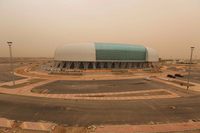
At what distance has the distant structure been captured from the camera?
250 feet

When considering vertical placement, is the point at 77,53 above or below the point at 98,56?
above

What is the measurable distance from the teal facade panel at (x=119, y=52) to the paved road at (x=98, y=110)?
2136 inches

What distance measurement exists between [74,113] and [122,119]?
5.94 metres

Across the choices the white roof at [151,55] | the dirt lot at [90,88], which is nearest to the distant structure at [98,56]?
the white roof at [151,55]

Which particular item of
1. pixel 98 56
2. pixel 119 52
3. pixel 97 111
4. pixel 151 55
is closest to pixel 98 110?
pixel 97 111

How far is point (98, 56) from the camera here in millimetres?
77438

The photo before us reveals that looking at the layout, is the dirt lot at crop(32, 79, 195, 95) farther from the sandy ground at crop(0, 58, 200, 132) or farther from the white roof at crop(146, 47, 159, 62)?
the white roof at crop(146, 47, 159, 62)

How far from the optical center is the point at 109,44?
83.0 m

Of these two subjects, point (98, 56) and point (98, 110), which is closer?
Answer: point (98, 110)

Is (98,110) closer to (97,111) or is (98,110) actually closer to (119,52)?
(97,111)

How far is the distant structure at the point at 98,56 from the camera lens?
250 feet

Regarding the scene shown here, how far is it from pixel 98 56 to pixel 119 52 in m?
12.1

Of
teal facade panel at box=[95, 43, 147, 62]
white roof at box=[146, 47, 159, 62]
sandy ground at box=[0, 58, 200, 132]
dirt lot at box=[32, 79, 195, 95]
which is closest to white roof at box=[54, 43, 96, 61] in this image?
teal facade panel at box=[95, 43, 147, 62]

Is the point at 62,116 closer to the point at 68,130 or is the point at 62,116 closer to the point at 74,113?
the point at 74,113
